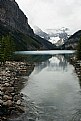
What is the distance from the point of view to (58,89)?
161 ft

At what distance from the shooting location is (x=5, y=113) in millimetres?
30859

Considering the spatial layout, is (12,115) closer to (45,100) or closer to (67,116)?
(67,116)

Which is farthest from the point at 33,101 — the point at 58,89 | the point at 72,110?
the point at 58,89

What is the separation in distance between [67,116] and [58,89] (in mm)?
18810

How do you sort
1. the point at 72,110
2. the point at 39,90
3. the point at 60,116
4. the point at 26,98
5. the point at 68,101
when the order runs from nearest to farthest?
the point at 60,116
the point at 72,110
the point at 68,101
the point at 26,98
the point at 39,90

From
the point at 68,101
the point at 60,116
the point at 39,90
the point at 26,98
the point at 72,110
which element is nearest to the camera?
the point at 60,116

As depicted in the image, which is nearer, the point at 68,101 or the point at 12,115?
the point at 12,115

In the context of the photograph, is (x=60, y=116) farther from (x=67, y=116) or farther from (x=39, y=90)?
(x=39, y=90)

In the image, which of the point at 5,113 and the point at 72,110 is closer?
the point at 5,113

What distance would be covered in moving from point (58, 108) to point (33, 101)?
5.78 meters

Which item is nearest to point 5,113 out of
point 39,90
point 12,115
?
point 12,115

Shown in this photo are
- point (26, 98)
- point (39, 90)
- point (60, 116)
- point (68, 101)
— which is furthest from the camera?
point (39, 90)

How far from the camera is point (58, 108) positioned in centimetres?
3388

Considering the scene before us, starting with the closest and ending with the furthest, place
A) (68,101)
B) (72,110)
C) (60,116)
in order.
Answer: (60,116), (72,110), (68,101)
